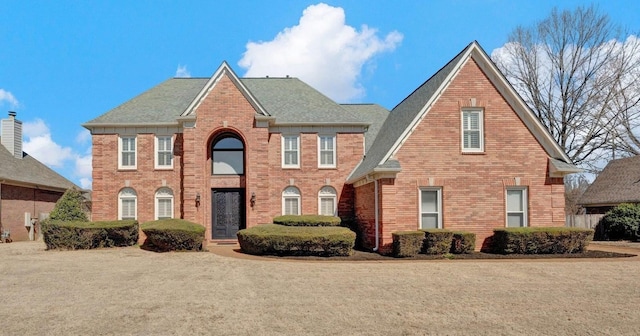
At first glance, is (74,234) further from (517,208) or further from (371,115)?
(517,208)

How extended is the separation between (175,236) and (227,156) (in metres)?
6.47

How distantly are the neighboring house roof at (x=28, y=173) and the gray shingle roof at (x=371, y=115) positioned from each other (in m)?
18.3

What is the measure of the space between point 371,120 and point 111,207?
1478 cm

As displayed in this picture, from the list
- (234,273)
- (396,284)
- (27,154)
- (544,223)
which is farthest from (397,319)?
(27,154)

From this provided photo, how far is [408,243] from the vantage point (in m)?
16.4

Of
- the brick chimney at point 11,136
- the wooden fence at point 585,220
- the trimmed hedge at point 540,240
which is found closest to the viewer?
the trimmed hedge at point 540,240

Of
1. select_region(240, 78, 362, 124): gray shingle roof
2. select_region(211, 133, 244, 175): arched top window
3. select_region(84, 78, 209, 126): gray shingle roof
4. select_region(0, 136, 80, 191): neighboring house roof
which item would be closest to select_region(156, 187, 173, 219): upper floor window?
select_region(211, 133, 244, 175): arched top window

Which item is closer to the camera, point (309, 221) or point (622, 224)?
point (309, 221)

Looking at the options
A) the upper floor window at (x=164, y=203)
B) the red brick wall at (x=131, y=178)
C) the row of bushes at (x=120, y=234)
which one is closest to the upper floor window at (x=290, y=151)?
the red brick wall at (x=131, y=178)

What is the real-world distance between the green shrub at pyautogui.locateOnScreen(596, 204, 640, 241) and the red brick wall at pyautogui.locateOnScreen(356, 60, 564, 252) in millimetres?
11573

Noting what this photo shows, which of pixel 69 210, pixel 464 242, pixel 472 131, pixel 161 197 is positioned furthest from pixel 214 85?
pixel 464 242

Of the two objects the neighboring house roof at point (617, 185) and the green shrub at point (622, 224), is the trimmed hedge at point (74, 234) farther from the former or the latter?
the neighboring house roof at point (617, 185)

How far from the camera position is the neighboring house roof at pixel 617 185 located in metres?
29.4

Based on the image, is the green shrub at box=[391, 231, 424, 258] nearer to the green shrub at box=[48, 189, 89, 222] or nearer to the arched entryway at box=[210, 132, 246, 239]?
the arched entryway at box=[210, 132, 246, 239]
